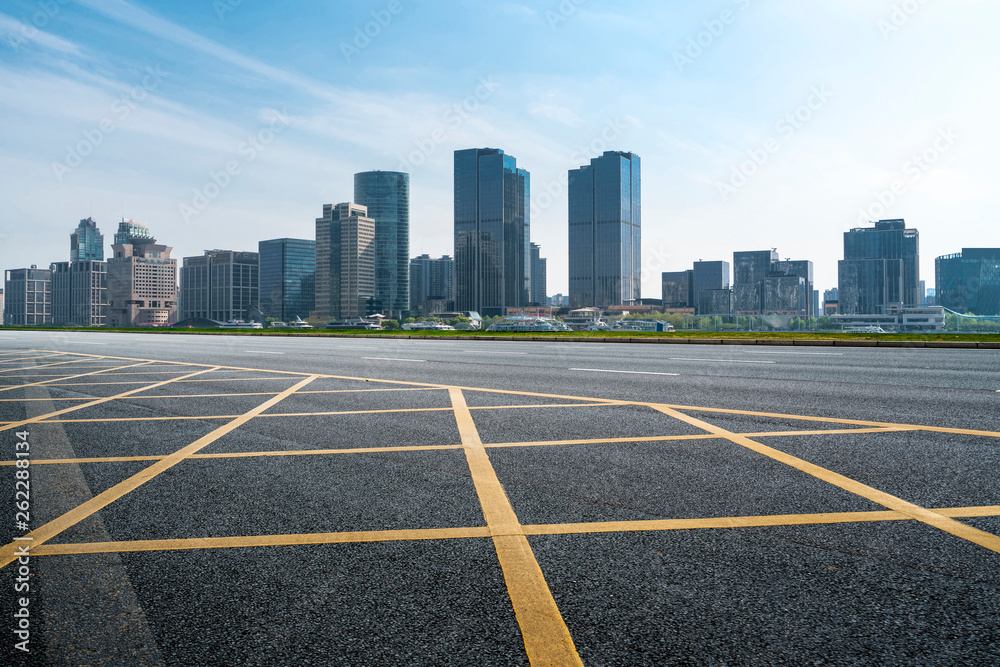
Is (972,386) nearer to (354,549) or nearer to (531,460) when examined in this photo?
(531,460)

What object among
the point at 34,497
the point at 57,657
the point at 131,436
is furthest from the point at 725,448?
the point at 131,436

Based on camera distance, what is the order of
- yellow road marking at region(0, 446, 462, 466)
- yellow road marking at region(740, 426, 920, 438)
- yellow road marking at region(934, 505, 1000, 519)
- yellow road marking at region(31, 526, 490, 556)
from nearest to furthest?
Result: yellow road marking at region(31, 526, 490, 556) < yellow road marking at region(934, 505, 1000, 519) < yellow road marking at region(0, 446, 462, 466) < yellow road marking at region(740, 426, 920, 438)

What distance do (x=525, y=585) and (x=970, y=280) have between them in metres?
219

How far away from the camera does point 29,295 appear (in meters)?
163

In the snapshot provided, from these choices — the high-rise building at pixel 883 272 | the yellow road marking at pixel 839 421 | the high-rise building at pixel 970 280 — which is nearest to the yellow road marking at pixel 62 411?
the yellow road marking at pixel 839 421

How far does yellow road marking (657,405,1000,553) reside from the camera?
10.5ft

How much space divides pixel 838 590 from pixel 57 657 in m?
3.11

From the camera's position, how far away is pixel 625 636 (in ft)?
7.42

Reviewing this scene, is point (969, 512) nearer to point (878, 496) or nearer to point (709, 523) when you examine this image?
point (878, 496)

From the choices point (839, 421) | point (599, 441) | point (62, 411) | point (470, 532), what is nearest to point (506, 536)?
point (470, 532)

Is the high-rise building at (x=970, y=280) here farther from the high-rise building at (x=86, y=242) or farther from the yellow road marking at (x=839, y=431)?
the high-rise building at (x=86, y=242)

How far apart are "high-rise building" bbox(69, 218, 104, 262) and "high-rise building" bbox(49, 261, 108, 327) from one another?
2088 centimetres

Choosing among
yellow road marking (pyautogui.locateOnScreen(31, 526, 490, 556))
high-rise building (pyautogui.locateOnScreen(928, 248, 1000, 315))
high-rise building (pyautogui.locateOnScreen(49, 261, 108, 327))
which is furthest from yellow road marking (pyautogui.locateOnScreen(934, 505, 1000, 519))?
high-rise building (pyautogui.locateOnScreen(928, 248, 1000, 315))

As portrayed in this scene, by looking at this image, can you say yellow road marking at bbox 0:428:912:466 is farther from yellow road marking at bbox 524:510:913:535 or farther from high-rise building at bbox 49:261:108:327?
high-rise building at bbox 49:261:108:327
